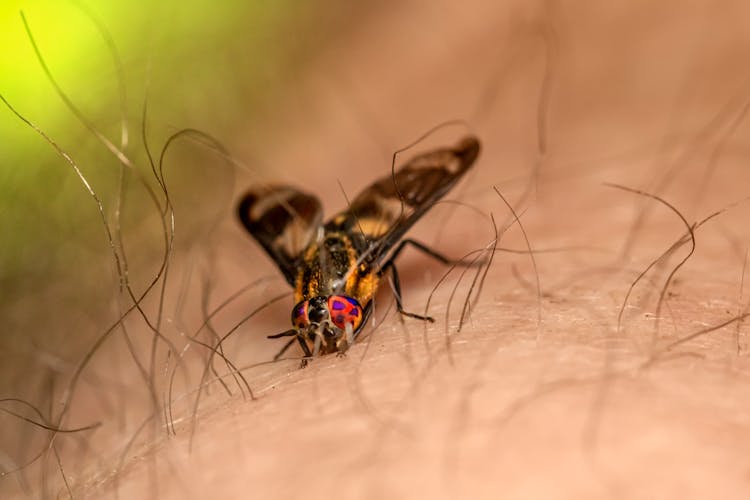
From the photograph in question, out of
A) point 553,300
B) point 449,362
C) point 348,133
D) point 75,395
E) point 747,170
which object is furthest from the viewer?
point 348,133

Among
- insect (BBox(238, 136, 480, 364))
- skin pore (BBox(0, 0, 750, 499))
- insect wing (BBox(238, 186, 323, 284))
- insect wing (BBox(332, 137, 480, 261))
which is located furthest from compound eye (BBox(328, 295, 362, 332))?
insect wing (BBox(238, 186, 323, 284))

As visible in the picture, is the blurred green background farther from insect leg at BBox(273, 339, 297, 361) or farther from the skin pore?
insect leg at BBox(273, 339, 297, 361)

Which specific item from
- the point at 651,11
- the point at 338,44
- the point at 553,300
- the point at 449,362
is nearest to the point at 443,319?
the point at 553,300

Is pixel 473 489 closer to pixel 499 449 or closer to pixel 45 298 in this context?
pixel 499 449

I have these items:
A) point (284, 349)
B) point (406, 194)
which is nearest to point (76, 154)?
point (406, 194)

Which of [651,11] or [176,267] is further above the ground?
[651,11]

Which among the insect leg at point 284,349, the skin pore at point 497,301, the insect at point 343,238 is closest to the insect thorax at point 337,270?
the insect at point 343,238

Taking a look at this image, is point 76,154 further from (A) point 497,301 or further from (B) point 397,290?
(A) point 497,301
